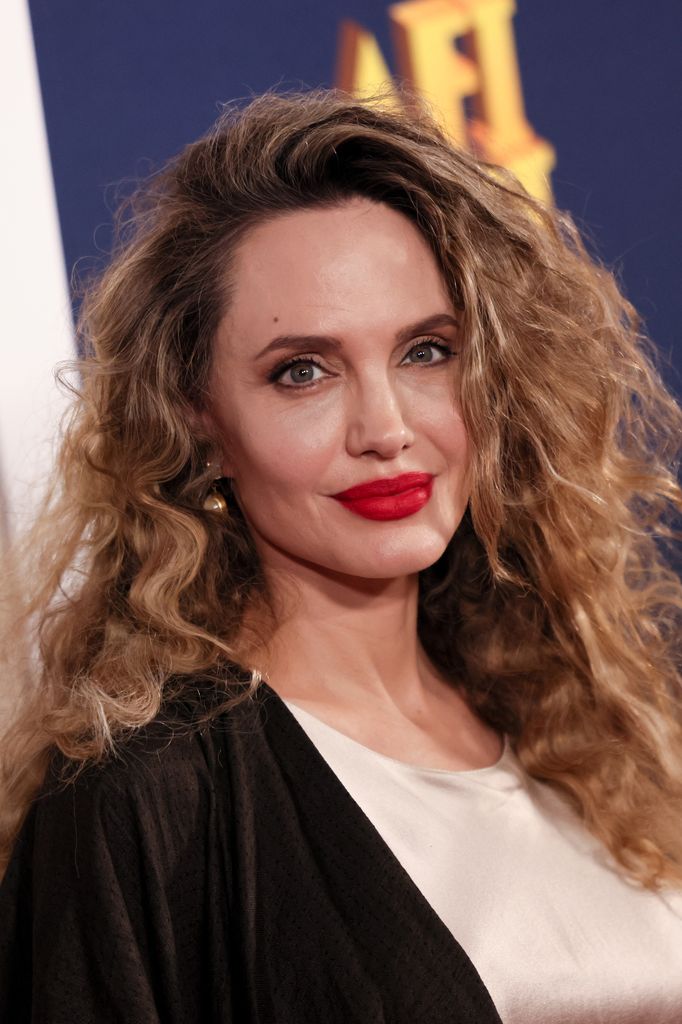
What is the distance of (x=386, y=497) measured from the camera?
1.43 metres

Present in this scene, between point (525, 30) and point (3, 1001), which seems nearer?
point (3, 1001)

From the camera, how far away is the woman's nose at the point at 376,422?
1.39 meters

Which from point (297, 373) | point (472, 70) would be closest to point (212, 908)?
point (297, 373)

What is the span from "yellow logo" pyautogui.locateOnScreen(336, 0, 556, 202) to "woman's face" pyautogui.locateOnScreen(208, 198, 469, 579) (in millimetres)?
523

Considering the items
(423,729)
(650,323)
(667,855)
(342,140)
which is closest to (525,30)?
(650,323)

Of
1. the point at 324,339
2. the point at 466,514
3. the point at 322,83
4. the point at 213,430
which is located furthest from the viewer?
the point at 322,83

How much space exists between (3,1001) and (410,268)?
0.87 m

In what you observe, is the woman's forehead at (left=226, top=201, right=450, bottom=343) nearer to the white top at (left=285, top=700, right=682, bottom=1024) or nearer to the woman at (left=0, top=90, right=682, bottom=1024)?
the woman at (left=0, top=90, right=682, bottom=1024)

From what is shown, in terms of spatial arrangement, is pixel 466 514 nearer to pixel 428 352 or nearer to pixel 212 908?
pixel 428 352

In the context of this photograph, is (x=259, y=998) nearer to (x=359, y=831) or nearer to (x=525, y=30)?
(x=359, y=831)

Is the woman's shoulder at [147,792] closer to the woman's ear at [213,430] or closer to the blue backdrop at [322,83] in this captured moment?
the woman's ear at [213,430]

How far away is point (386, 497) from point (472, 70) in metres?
0.85

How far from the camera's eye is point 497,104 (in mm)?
1970

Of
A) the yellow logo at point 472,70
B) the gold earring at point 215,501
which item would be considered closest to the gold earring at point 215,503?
the gold earring at point 215,501
